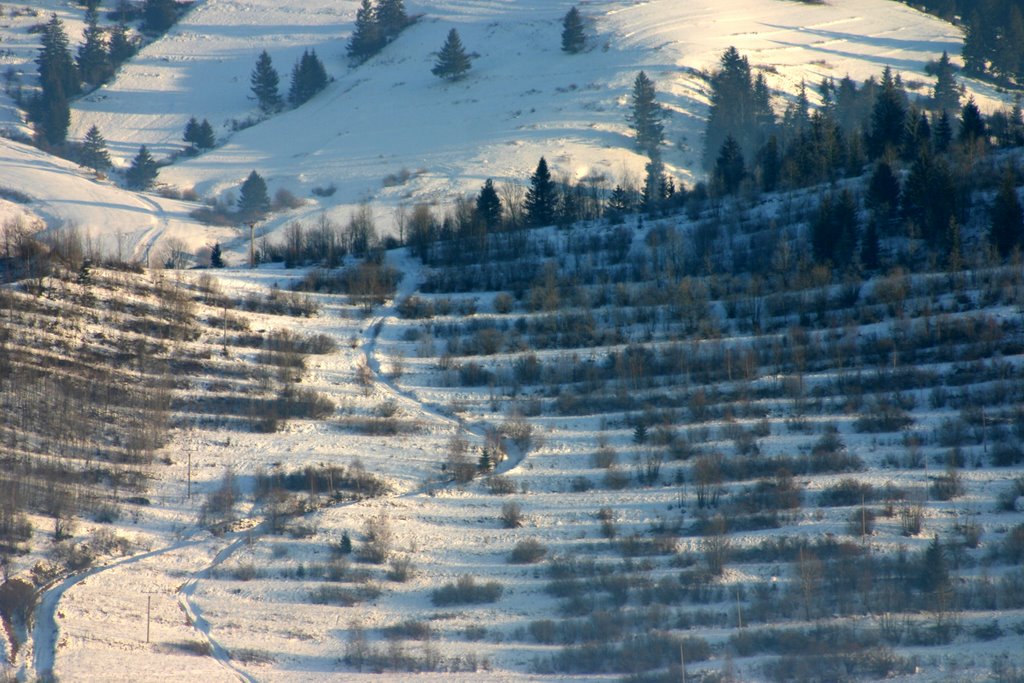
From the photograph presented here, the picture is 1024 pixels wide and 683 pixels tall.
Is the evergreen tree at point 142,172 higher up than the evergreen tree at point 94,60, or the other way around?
the evergreen tree at point 94,60

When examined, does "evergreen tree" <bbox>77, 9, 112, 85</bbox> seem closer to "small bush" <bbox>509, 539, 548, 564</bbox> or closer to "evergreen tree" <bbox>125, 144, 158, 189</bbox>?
"evergreen tree" <bbox>125, 144, 158, 189</bbox>

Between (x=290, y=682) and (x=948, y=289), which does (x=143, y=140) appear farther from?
(x=290, y=682)

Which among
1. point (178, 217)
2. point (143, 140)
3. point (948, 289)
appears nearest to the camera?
point (948, 289)

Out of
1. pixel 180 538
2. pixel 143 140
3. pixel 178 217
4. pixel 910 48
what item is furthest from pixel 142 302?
pixel 910 48

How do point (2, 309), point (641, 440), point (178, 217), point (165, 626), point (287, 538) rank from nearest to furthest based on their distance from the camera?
point (165, 626) → point (287, 538) → point (641, 440) → point (2, 309) → point (178, 217)

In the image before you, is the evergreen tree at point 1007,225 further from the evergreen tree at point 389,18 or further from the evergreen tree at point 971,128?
the evergreen tree at point 389,18

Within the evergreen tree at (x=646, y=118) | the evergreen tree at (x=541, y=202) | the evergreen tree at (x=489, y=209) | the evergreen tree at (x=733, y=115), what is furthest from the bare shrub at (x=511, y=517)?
the evergreen tree at (x=733, y=115)

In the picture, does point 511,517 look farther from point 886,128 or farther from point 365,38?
point 365,38

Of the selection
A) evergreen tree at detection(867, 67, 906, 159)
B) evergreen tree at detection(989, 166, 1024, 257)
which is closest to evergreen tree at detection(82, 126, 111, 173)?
evergreen tree at detection(867, 67, 906, 159)
